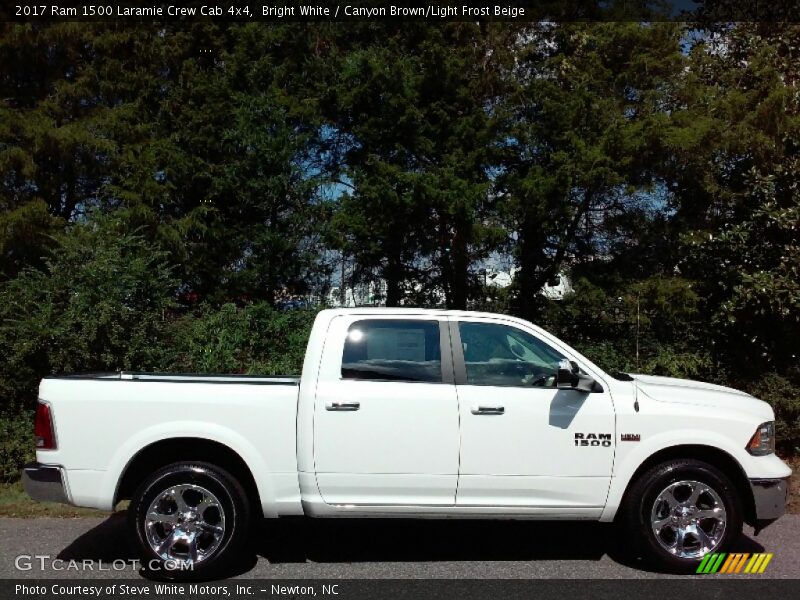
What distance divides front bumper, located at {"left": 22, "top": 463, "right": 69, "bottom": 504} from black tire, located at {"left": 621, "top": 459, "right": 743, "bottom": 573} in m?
3.82

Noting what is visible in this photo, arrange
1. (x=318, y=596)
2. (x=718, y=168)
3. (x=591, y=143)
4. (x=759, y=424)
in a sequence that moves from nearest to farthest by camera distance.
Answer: (x=318, y=596) → (x=759, y=424) → (x=718, y=168) → (x=591, y=143)

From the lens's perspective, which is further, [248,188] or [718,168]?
[248,188]

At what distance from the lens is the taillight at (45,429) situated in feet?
16.8

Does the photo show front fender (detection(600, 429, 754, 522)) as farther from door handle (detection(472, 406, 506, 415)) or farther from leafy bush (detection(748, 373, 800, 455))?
leafy bush (detection(748, 373, 800, 455))

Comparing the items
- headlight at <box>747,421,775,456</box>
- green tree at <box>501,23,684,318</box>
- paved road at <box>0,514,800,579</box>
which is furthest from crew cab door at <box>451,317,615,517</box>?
green tree at <box>501,23,684,318</box>

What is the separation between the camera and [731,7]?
11.9 m

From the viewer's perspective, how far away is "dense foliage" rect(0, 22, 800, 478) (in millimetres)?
10391

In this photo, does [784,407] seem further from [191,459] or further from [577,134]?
[191,459]

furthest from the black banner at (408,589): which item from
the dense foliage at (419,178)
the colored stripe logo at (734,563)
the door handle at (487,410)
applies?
the dense foliage at (419,178)

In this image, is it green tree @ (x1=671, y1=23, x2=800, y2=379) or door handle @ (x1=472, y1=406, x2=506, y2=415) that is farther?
green tree @ (x1=671, y1=23, x2=800, y2=379)

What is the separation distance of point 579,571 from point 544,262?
8938mm

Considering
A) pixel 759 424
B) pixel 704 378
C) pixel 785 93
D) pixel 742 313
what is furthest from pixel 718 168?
pixel 759 424

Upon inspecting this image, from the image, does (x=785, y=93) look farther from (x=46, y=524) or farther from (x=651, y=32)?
(x=46, y=524)

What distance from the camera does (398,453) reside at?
517 centimetres
